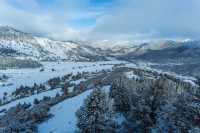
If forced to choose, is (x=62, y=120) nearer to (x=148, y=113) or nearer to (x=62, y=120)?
(x=62, y=120)

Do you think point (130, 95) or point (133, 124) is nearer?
point (133, 124)

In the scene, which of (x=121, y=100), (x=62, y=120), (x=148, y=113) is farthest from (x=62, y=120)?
(x=148, y=113)

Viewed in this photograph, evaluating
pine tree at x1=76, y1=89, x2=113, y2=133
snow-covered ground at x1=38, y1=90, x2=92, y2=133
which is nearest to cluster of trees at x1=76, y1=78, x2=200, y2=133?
pine tree at x1=76, y1=89, x2=113, y2=133

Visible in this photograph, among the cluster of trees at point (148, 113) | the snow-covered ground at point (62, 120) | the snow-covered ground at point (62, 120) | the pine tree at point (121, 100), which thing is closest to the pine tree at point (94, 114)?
the cluster of trees at point (148, 113)

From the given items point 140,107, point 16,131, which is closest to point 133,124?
point 140,107

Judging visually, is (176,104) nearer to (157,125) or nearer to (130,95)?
(157,125)
